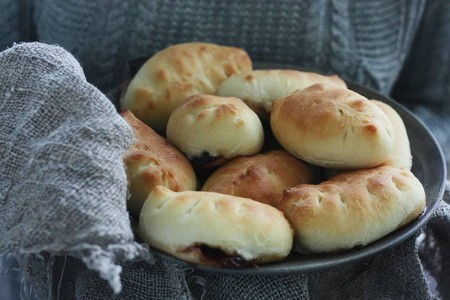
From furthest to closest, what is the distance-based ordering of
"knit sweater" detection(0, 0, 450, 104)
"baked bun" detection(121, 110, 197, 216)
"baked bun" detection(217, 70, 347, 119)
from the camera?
"knit sweater" detection(0, 0, 450, 104)
"baked bun" detection(217, 70, 347, 119)
"baked bun" detection(121, 110, 197, 216)

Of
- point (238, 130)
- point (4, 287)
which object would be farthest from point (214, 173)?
point (4, 287)

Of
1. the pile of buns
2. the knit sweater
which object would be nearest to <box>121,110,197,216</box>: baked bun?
the pile of buns

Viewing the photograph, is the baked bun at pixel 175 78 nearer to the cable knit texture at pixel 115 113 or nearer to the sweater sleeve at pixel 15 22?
the cable knit texture at pixel 115 113

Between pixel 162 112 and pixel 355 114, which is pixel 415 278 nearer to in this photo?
pixel 355 114

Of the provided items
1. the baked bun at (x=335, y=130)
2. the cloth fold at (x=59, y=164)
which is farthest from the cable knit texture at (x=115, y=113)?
the baked bun at (x=335, y=130)

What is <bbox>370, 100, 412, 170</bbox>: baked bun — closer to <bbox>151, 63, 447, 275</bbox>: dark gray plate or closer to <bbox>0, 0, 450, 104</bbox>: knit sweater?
<bbox>151, 63, 447, 275</bbox>: dark gray plate

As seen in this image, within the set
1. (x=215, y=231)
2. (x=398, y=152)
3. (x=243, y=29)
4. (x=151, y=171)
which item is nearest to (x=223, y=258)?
(x=215, y=231)

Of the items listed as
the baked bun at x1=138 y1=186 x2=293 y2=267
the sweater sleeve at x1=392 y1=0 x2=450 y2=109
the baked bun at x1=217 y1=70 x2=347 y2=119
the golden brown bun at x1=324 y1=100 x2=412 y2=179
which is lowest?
the sweater sleeve at x1=392 y1=0 x2=450 y2=109

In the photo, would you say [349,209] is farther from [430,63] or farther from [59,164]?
[430,63]
